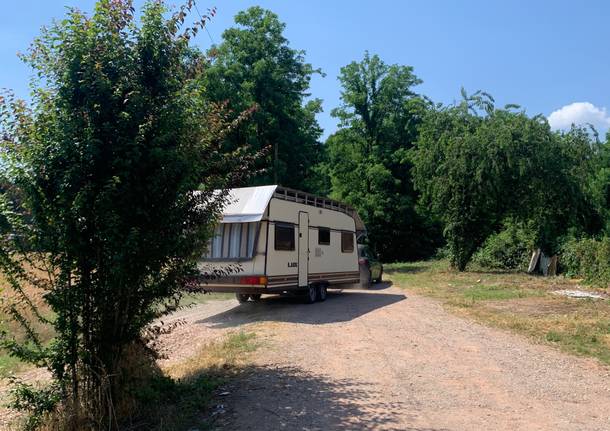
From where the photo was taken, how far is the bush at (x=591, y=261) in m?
17.9

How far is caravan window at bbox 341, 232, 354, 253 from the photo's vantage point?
16.4m

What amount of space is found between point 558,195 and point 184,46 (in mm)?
22750

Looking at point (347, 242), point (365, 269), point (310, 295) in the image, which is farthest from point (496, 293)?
point (310, 295)

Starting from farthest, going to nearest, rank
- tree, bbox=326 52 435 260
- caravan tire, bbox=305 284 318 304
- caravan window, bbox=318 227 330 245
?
tree, bbox=326 52 435 260 < caravan window, bbox=318 227 330 245 < caravan tire, bbox=305 284 318 304

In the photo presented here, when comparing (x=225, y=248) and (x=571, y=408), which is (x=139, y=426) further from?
(x=225, y=248)

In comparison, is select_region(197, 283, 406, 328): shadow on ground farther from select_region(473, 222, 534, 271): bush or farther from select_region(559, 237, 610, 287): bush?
select_region(473, 222, 534, 271): bush

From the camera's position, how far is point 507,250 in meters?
29.6

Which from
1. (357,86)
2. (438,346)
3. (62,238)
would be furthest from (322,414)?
(357,86)

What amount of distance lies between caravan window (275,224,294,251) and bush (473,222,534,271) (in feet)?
63.2

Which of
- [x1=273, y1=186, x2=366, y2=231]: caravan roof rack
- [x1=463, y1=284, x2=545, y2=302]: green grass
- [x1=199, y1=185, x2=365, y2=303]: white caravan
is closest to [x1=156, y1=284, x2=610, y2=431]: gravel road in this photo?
[x1=199, y1=185, x2=365, y2=303]: white caravan

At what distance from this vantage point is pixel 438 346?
29.0ft

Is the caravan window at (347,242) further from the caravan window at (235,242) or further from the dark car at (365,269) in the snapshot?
the caravan window at (235,242)

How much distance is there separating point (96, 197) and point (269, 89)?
24.8 metres

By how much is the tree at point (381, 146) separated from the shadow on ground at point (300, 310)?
2109 centimetres
